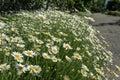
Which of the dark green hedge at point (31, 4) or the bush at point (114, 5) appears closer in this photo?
the dark green hedge at point (31, 4)

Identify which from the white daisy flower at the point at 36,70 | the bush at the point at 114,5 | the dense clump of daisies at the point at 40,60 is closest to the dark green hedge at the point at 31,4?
the dense clump of daisies at the point at 40,60

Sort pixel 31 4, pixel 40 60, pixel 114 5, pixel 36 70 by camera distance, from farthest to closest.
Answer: pixel 114 5
pixel 31 4
pixel 40 60
pixel 36 70

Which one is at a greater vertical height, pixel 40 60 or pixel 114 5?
pixel 40 60

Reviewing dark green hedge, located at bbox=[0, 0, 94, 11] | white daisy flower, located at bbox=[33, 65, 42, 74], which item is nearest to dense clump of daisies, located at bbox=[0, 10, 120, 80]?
white daisy flower, located at bbox=[33, 65, 42, 74]

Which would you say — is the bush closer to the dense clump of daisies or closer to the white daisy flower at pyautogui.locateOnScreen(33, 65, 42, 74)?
the dense clump of daisies

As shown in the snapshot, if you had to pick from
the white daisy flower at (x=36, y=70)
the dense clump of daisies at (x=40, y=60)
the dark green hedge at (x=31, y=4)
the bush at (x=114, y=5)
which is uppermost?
the white daisy flower at (x=36, y=70)

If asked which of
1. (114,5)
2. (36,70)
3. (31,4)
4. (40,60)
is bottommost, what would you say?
(114,5)

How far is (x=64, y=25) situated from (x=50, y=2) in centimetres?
667

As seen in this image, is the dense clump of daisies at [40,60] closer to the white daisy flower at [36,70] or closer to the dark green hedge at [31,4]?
the white daisy flower at [36,70]

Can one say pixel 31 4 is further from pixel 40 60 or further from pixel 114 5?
pixel 114 5

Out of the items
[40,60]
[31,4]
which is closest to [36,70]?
[40,60]

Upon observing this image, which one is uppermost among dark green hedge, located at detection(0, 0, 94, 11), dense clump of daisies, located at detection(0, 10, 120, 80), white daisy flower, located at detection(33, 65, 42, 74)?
white daisy flower, located at detection(33, 65, 42, 74)

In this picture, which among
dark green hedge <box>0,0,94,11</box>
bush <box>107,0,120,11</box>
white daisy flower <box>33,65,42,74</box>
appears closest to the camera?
white daisy flower <box>33,65,42,74</box>

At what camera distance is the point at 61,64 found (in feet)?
12.7
